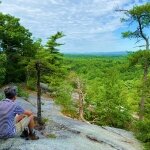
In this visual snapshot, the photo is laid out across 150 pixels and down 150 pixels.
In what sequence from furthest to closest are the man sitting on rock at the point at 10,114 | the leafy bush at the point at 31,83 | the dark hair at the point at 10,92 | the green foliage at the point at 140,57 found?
the leafy bush at the point at 31,83
the green foliage at the point at 140,57
the man sitting on rock at the point at 10,114
the dark hair at the point at 10,92

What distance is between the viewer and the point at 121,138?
19.5 m

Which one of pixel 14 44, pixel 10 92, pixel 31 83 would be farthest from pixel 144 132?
→ pixel 14 44

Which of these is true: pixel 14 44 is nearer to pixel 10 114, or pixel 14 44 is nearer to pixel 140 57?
pixel 140 57

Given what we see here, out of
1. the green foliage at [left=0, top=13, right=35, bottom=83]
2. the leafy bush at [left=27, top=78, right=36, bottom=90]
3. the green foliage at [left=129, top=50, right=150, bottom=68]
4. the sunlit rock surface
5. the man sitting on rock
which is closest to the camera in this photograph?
the man sitting on rock

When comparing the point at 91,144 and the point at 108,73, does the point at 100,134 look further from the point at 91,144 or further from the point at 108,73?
the point at 108,73

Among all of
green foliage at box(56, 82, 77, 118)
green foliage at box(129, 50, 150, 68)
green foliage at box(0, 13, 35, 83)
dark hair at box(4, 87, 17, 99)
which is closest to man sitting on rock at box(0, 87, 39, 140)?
dark hair at box(4, 87, 17, 99)

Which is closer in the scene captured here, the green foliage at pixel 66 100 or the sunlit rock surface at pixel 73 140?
the sunlit rock surface at pixel 73 140

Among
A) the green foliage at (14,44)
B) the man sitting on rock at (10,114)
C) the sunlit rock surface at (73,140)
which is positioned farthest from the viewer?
the green foliage at (14,44)

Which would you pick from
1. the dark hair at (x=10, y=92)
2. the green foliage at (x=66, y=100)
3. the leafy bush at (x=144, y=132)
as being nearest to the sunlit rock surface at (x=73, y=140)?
the leafy bush at (x=144, y=132)

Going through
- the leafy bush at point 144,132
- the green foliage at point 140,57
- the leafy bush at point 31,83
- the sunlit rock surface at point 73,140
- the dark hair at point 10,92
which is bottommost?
the leafy bush at point 144,132

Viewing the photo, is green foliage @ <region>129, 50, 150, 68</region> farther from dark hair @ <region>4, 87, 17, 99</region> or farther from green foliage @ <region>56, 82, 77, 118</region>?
dark hair @ <region>4, 87, 17, 99</region>

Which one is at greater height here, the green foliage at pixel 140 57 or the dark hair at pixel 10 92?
the green foliage at pixel 140 57

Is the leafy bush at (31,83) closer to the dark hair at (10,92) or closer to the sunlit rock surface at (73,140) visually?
the sunlit rock surface at (73,140)

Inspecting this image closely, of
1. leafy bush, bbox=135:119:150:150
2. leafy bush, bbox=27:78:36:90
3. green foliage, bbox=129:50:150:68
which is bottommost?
leafy bush, bbox=135:119:150:150
